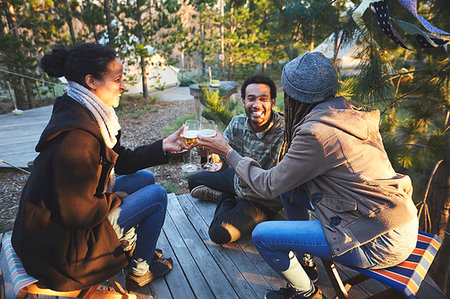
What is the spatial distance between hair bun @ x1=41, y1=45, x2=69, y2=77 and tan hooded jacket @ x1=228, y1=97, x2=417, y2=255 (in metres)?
1.27

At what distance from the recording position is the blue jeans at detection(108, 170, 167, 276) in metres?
1.62

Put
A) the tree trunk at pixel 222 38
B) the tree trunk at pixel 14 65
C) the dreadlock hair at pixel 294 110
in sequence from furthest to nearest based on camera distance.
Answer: the tree trunk at pixel 222 38 → the tree trunk at pixel 14 65 → the dreadlock hair at pixel 294 110

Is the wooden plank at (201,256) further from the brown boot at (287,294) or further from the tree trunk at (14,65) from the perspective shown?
the tree trunk at (14,65)

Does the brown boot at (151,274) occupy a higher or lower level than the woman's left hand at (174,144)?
lower

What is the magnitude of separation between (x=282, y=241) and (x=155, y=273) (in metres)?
0.90

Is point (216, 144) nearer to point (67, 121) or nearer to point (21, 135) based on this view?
point (67, 121)

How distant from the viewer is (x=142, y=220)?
5.83 feet

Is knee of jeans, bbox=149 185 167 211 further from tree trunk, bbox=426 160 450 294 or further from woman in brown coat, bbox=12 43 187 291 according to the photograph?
tree trunk, bbox=426 160 450 294

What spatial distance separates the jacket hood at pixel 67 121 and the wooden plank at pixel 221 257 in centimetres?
122

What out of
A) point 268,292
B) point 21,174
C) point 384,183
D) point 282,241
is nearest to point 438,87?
point 384,183

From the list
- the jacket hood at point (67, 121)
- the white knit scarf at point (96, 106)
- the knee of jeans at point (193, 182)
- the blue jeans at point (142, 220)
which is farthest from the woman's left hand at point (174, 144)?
the knee of jeans at point (193, 182)

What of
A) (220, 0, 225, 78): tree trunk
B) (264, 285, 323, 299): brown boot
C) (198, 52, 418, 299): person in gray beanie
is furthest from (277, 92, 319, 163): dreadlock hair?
(220, 0, 225, 78): tree trunk

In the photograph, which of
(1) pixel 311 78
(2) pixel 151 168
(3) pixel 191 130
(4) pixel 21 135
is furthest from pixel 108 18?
(1) pixel 311 78

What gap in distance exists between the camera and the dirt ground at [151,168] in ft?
12.4
